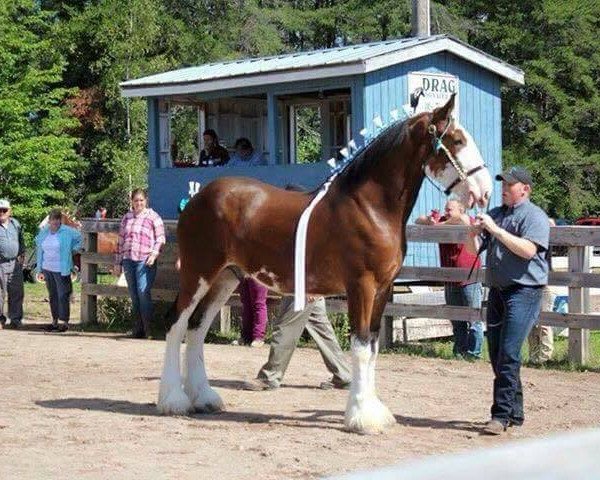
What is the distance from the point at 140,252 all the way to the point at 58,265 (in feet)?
5.41

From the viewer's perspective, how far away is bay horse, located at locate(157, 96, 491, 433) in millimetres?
7043

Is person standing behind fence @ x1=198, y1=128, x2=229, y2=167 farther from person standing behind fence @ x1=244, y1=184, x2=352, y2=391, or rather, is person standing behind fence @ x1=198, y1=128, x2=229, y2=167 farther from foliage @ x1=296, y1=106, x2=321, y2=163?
foliage @ x1=296, y1=106, x2=321, y2=163

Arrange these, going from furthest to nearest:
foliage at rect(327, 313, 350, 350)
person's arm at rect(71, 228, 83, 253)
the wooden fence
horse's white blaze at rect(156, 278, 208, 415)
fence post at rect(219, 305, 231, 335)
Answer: person's arm at rect(71, 228, 83, 253) < fence post at rect(219, 305, 231, 335) < foliage at rect(327, 313, 350, 350) < the wooden fence < horse's white blaze at rect(156, 278, 208, 415)

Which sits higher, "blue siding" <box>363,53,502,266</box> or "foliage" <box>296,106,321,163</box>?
"foliage" <box>296,106,321,163</box>

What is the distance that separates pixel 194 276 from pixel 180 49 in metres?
33.2

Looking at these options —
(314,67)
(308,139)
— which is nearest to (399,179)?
(314,67)

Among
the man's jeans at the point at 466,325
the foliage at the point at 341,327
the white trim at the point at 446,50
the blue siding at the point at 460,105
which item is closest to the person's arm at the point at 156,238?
the foliage at the point at 341,327

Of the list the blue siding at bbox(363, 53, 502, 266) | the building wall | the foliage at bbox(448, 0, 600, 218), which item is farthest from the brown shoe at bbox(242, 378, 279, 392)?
the foliage at bbox(448, 0, 600, 218)

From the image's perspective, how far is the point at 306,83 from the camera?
17.1 m

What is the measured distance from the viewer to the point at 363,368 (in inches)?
274

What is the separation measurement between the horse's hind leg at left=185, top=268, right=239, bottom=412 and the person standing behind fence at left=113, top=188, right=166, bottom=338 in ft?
16.9

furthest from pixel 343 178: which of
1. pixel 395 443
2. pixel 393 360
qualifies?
pixel 393 360

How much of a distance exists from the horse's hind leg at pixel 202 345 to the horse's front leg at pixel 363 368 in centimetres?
128

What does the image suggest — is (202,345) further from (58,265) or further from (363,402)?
(58,265)
